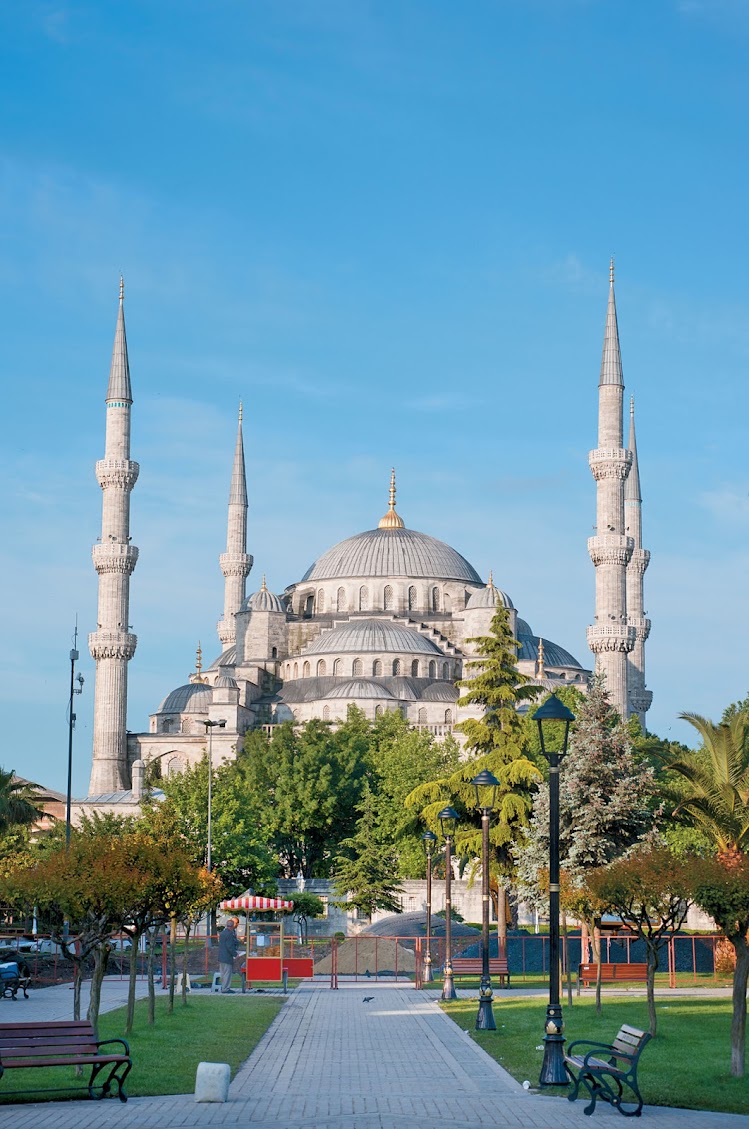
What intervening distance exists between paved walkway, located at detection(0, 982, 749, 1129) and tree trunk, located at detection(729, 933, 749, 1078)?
7.77ft

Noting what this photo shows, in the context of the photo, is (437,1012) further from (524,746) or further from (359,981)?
(524,746)

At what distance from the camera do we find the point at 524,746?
4706 cm

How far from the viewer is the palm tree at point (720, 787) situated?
2964 cm

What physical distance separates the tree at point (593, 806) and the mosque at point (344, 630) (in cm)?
2685

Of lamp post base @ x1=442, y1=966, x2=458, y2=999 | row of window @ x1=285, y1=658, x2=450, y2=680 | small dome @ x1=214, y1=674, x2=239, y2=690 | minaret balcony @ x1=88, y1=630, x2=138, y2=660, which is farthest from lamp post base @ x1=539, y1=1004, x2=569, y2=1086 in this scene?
row of window @ x1=285, y1=658, x2=450, y2=680

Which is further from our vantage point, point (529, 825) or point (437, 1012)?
point (529, 825)

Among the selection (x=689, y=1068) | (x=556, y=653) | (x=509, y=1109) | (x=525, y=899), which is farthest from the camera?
(x=556, y=653)

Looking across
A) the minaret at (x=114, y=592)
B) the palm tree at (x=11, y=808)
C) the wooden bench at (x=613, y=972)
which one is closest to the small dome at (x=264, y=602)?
the minaret at (x=114, y=592)

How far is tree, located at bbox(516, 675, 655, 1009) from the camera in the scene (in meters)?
38.0

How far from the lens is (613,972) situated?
33.2 meters

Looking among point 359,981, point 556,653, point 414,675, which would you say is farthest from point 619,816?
point 556,653

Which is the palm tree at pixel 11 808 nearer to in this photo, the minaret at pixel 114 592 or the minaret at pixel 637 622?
the minaret at pixel 114 592

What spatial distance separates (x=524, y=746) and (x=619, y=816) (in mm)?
8798

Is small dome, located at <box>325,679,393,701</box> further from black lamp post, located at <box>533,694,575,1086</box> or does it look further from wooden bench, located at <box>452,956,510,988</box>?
black lamp post, located at <box>533,694,575,1086</box>
